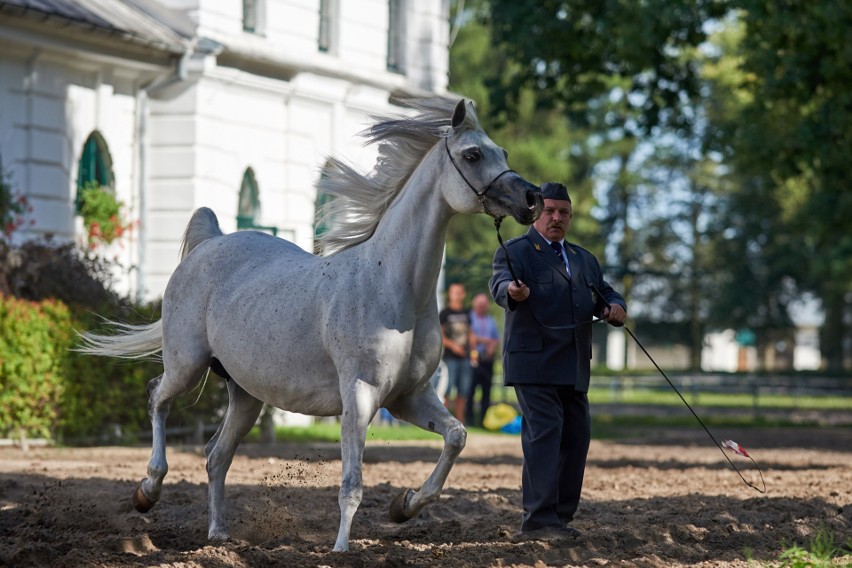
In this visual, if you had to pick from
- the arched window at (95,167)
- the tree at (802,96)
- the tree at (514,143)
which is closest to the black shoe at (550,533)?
the arched window at (95,167)

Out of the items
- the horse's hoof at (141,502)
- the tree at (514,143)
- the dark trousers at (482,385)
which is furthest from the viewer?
the tree at (514,143)

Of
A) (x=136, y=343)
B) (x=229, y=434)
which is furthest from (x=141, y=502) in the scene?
(x=136, y=343)

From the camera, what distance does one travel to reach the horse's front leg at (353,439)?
732cm

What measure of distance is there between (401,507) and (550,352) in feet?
4.09

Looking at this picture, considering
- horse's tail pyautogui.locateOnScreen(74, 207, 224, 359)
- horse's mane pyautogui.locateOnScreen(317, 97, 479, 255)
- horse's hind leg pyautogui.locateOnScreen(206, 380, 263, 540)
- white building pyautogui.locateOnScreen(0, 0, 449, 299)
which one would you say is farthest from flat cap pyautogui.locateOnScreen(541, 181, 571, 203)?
white building pyautogui.locateOnScreen(0, 0, 449, 299)

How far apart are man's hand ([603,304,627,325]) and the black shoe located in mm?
1208

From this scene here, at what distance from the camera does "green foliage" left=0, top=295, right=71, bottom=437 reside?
46.9ft

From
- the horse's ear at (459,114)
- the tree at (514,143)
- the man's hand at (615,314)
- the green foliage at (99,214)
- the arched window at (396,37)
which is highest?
the tree at (514,143)

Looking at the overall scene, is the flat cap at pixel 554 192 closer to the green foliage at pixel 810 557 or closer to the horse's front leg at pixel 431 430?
the horse's front leg at pixel 431 430

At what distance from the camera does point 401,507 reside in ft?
25.9

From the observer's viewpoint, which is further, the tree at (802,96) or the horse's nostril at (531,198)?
the tree at (802,96)

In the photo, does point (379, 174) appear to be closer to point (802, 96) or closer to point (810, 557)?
point (810, 557)

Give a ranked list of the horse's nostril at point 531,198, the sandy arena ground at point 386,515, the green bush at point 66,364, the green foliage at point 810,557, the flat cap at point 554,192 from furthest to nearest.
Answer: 1. the green bush at point 66,364
2. the flat cap at point 554,192
3. the sandy arena ground at point 386,515
4. the horse's nostril at point 531,198
5. the green foliage at point 810,557

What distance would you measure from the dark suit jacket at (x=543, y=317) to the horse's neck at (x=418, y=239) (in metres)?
0.61
